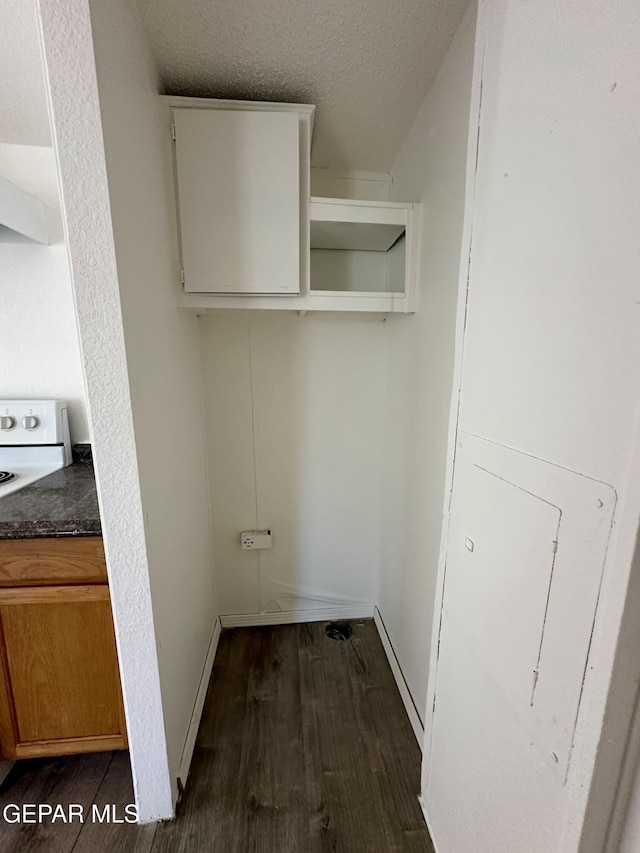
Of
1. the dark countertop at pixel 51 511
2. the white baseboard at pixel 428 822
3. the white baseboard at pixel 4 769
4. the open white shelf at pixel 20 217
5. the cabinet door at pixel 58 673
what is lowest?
the white baseboard at pixel 428 822

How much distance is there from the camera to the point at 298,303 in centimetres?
133

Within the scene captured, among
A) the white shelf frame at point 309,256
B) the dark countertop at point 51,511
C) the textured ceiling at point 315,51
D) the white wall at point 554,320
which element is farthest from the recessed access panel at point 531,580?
the textured ceiling at point 315,51

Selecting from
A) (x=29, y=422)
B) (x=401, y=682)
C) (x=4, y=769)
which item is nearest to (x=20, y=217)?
(x=29, y=422)

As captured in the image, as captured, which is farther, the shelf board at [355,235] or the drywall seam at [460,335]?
the shelf board at [355,235]

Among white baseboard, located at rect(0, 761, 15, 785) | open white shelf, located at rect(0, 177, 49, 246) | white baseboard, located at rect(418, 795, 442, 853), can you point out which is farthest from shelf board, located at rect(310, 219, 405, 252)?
white baseboard, located at rect(0, 761, 15, 785)

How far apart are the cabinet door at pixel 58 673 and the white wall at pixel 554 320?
3.48ft

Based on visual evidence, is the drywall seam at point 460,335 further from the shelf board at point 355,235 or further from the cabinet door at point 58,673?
the cabinet door at point 58,673

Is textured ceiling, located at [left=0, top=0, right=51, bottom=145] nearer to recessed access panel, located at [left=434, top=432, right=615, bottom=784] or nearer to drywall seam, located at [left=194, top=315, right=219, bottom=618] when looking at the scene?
drywall seam, located at [left=194, top=315, right=219, bottom=618]

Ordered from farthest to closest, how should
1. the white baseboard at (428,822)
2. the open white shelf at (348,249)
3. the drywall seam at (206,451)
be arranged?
the drywall seam at (206,451)
the open white shelf at (348,249)
the white baseboard at (428,822)

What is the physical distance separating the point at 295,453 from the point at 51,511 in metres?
1.02

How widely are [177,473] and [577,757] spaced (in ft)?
3.91

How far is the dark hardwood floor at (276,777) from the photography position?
103 centimetres

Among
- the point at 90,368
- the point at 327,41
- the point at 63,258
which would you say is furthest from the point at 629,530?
the point at 63,258

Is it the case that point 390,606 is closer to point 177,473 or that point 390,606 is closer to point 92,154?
point 177,473
